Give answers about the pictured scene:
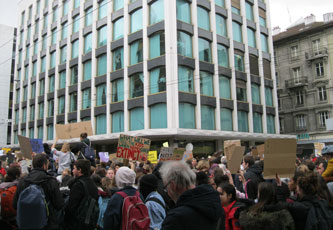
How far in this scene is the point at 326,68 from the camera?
36.6 meters

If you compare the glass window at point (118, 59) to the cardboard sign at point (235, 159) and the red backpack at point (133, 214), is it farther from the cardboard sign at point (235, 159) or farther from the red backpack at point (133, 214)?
the red backpack at point (133, 214)

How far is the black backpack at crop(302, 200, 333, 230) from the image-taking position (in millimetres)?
3428

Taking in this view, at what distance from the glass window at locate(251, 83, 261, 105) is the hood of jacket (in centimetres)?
3057

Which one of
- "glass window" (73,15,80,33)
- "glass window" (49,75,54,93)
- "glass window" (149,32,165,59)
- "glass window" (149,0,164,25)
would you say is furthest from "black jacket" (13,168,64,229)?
"glass window" (49,75,54,93)

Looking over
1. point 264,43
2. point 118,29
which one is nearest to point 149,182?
point 118,29

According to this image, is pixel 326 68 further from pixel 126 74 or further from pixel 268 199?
pixel 268 199

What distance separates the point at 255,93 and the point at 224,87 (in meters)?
5.29

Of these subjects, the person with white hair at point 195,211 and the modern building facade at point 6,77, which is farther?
the modern building facade at point 6,77

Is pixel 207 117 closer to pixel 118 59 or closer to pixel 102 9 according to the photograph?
pixel 118 59

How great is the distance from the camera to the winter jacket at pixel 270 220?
10.8ft

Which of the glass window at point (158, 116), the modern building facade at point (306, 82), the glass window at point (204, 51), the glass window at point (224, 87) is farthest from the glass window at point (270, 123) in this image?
the glass window at point (158, 116)

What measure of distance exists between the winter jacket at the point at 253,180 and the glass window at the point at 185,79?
63.0 ft

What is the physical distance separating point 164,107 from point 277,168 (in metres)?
20.0

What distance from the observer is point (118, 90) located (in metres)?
29.0
